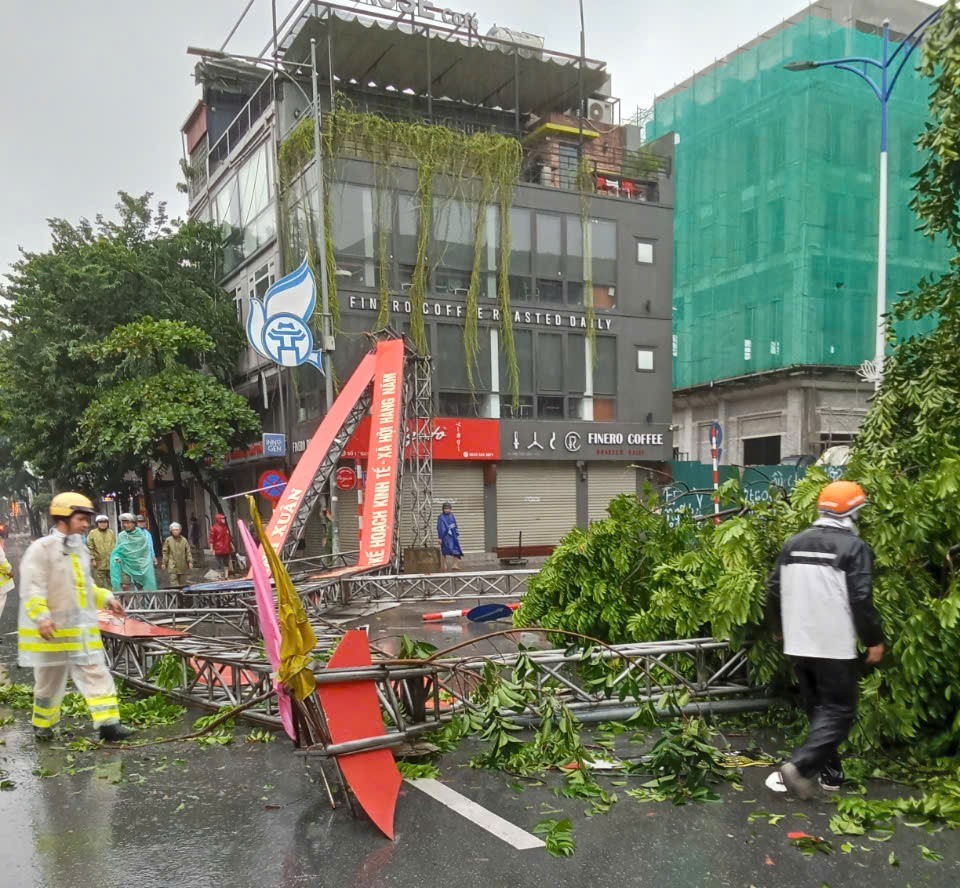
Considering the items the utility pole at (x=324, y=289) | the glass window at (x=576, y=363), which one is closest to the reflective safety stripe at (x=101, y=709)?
the utility pole at (x=324, y=289)

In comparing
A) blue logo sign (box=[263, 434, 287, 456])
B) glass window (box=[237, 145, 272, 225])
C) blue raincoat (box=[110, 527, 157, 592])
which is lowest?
blue raincoat (box=[110, 527, 157, 592])

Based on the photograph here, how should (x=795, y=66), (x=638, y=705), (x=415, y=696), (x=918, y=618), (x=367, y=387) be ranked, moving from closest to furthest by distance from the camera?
(x=918, y=618), (x=415, y=696), (x=638, y=705), (x=795, y=66), (x=367, y=387)

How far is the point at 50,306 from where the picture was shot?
23875 mm

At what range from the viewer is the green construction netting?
29531mm

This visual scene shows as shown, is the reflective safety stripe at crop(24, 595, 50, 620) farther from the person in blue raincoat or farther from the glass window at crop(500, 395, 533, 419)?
the glass window at crop(500, 395, 533, 419)

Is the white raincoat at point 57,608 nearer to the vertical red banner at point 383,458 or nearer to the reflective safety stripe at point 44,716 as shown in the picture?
the reflective safety stripe at point 44,716

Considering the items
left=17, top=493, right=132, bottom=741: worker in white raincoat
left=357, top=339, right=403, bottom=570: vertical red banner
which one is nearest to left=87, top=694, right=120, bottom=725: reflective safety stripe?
left=17, top=493, right=132, bottom=741: worker in white raincoat

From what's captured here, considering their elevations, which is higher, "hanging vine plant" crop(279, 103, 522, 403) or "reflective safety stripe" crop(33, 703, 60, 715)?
"hanging vine plant" crop(279, 103, 522, 403)

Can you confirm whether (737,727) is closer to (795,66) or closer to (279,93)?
(795,66)

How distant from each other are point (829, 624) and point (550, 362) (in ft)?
68.4

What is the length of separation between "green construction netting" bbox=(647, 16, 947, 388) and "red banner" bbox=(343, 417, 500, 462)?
13.1 meters

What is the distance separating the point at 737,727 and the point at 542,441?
1861cm

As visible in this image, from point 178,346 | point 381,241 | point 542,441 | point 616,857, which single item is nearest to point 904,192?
point 542,441

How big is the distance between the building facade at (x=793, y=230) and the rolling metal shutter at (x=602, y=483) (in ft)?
24.0
